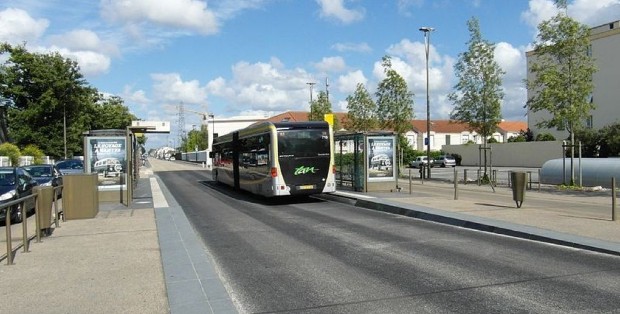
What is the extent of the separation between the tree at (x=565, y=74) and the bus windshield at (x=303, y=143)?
11517mm

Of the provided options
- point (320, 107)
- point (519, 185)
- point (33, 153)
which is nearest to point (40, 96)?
point (33, 153)

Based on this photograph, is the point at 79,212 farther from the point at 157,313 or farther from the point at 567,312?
the point at 567,312

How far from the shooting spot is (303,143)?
19.0 m

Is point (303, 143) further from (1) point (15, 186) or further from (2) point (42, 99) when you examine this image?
(2) point (42, 99)

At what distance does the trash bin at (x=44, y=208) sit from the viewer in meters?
10.7

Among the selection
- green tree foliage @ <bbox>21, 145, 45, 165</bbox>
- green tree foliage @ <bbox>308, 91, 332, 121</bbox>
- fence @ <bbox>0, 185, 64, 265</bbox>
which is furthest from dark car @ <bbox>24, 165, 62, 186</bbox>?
Answer: green tree foliage @ <bbox>308, 91, 332, 121</bbox>

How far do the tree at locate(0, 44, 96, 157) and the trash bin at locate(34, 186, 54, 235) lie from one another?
143 ft

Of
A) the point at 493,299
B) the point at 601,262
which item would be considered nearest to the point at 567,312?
the point at 493,299

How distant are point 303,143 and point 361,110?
29640mm

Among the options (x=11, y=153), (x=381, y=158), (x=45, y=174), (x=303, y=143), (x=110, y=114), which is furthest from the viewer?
(x=110, y=114)

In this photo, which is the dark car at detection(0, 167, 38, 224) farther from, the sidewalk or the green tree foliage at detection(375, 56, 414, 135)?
the green tree foliage at detection(375, 56, 414, 135)

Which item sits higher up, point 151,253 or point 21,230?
point 21,230

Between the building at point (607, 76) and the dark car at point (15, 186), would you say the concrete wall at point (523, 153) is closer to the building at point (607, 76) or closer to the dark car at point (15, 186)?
the building at point (607, 76)

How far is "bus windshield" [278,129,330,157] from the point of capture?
18.8 metres
